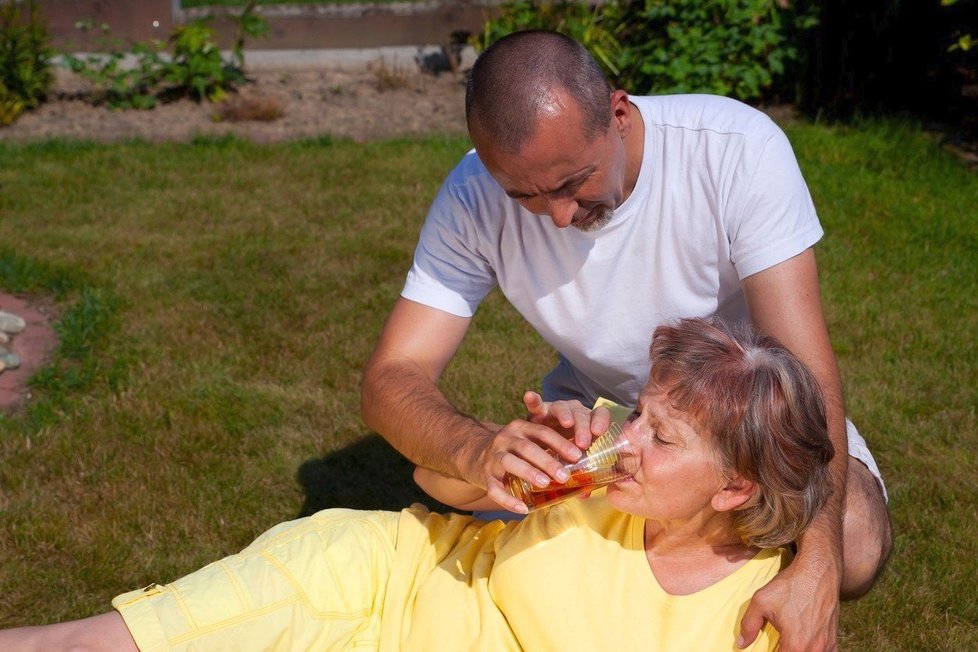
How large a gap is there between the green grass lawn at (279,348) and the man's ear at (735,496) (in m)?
1.21

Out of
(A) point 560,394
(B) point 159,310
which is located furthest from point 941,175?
(B) point 159,310

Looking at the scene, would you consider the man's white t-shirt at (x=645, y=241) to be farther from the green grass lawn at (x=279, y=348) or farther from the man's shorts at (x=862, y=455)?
the green grass lawn at (x=279, y=348)

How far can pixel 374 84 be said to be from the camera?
902 cm

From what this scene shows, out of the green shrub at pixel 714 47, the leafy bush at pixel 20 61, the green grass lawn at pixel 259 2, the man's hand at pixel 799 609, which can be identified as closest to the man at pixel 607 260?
the man's hand at pixel 799 609

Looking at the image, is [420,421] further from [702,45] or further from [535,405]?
[702,45]

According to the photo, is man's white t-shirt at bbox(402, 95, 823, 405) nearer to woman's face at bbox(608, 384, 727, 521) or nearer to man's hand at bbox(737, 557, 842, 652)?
woman's face at bbox(608, 384, 727, 521)

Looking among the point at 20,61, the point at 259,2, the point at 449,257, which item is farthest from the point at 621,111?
the point at 259,2

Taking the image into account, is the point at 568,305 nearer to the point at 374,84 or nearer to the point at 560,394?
the point at 560,394

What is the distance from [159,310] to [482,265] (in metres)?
2.57

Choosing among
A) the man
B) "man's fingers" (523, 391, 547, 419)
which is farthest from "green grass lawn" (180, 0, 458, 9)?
"man's fingers" (523, 391, 547, 419)

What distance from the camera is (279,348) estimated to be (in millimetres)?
5109

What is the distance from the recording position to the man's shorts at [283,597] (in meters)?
2.58

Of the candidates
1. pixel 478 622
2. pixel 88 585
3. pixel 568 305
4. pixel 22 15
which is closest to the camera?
pixel 478 622

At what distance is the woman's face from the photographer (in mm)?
2443
